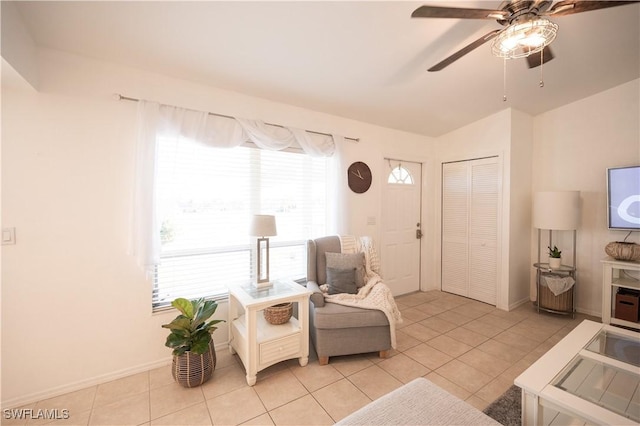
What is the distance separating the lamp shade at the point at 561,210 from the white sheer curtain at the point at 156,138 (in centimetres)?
327

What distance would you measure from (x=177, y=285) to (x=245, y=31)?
2125 millimetres

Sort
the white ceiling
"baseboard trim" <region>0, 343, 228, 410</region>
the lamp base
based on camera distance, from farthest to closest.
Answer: the lamp base → "baseboard trim" <region>0, 343, 228, 410</region> → the white ceiling

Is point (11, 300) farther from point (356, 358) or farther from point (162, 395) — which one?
point (356, 358)

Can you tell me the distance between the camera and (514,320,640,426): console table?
1232 mm

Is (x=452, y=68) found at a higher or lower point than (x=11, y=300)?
higher

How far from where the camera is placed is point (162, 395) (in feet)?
6.33

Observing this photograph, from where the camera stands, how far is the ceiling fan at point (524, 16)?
135cm

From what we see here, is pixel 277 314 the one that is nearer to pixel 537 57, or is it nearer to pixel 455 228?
pixel 537 57

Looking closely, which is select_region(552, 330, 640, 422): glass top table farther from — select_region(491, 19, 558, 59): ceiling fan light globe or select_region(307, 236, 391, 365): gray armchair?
select_region(491, 19, 558, 59): ceiling fan light globe

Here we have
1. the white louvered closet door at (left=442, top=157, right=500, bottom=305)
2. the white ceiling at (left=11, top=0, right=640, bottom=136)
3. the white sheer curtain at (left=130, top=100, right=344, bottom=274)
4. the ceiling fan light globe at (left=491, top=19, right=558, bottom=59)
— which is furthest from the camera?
the white louvered closet door at (left=442, top=157, right=500, bottom=305)

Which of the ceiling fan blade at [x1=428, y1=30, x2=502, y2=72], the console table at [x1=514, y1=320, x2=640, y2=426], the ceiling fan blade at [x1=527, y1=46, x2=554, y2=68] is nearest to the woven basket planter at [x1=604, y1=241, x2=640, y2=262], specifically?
the console table at [x1=514, y1=320, x2=640, y2=426]

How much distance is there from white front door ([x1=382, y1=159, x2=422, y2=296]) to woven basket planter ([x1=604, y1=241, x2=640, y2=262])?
6.73 ft

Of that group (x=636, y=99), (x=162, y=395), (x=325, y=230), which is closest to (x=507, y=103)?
(x=636, y=99)

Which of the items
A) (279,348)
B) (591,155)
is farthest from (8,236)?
(591,155)
